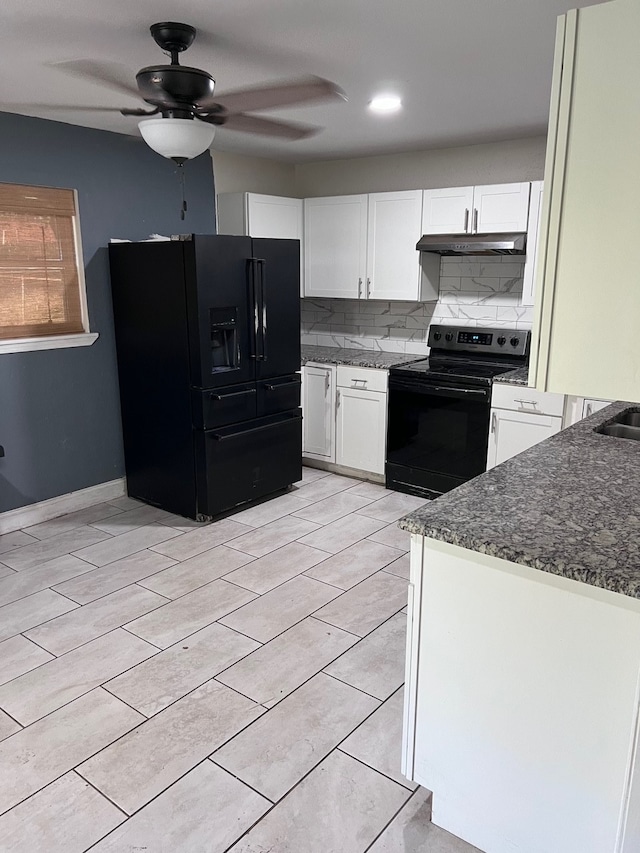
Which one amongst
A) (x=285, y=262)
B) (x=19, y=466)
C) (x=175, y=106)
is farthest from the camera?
(x=285, y=262)

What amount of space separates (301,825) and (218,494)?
2312mm

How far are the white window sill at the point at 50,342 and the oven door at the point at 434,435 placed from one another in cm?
199

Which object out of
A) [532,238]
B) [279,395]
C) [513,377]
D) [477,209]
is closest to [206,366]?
[279,395]

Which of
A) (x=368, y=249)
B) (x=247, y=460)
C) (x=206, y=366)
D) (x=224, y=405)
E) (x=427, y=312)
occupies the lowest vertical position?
(x=247, y=460)

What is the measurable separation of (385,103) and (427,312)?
6.07 ft

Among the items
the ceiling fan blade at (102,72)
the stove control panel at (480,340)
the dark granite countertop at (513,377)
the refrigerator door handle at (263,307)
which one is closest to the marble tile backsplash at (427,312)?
the stove control panel at (480,340)

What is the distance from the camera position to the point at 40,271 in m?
3.81

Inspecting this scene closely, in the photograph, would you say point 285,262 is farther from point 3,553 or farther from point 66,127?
point 3,553

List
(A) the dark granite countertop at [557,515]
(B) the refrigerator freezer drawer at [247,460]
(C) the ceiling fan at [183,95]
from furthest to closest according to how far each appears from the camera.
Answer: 1. (B) the refrigerator freezer drawer at [247,460]
2. (C) the ceiling fan at [183,95]
3. (A) the dark granite countertop at [557,515]

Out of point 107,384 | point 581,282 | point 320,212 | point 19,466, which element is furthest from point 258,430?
point 581,282

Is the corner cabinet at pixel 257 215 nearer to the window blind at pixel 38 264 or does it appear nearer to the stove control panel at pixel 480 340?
the window blind at pixel 38 264

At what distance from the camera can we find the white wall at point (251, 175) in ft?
15.5

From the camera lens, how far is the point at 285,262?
4121 mm

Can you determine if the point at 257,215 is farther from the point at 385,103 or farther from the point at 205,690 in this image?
the point at 205,690
